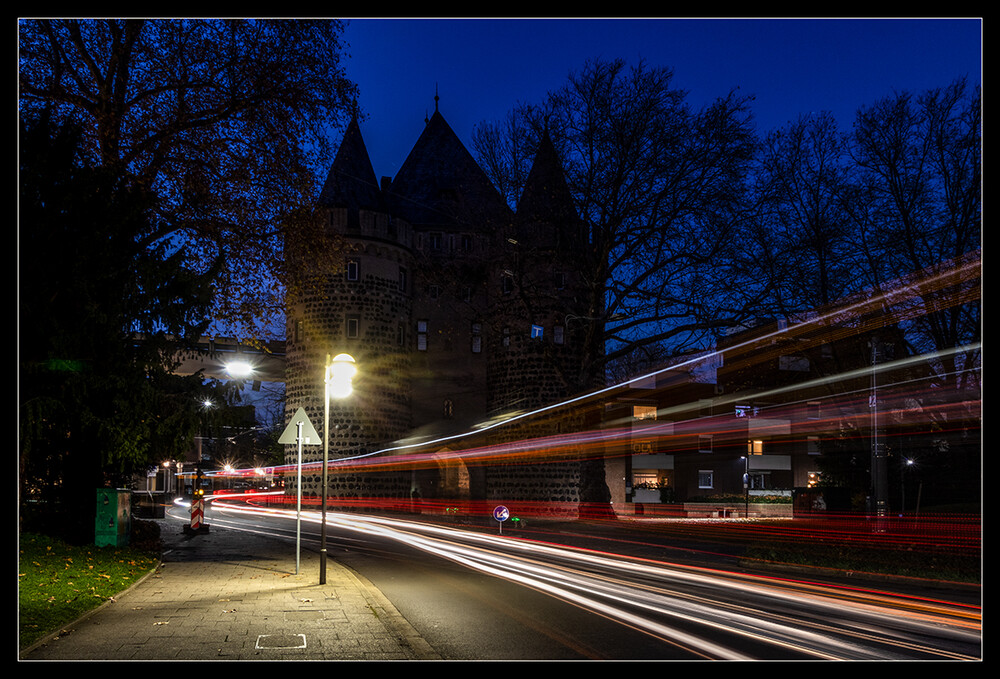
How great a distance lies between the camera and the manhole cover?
317 inches

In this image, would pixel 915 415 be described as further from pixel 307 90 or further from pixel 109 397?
pixel 109 397

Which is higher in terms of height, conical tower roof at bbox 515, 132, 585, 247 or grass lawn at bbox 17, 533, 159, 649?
conical tower roof at bbox 515, 132, 585, 247

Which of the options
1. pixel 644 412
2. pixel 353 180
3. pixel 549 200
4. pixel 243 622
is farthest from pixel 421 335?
pixel 243 622

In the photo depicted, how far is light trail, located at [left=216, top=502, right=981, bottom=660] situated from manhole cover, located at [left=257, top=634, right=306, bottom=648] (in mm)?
3641

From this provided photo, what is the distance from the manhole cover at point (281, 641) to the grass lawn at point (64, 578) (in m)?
2.03

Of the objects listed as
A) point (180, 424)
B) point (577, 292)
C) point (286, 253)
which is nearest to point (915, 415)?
point (577, 292)

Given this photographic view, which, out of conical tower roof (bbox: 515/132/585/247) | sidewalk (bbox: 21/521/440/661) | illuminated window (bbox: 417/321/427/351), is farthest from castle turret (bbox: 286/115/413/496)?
sidewalk (bbox: 21/521/440/661)

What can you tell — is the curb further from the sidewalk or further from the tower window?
the tower window

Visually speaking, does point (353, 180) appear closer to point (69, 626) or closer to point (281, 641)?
point (69, 626)

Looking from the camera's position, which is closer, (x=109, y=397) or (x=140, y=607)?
(x=140, y=607)

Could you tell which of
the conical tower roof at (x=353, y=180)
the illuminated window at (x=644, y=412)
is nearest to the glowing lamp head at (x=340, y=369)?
the conical tower roof at (x=353, y=180)

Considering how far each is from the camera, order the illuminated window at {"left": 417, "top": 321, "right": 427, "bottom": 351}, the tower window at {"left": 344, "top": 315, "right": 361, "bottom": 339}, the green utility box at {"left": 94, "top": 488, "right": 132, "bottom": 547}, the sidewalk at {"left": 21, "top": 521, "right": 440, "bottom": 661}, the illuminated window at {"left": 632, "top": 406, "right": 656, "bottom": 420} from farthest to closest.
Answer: the illuminated window at {"left": 632, "top": 406, "right": 656, "bottom": 420} < the illuminated window at {"left": 417, "top": 321, "right": 427, "bottom": 351} < the tower window at {"left": 344, "top": 315, "right": 361, "bottom": 339} < the green utility box at {"left": 94, "top": 488, "right": 132, "bottom": 547} < the sidewalk at {"left": 21, "top": 521, "right": 440, "bottom": 661}

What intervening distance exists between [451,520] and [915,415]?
62.0 feet
